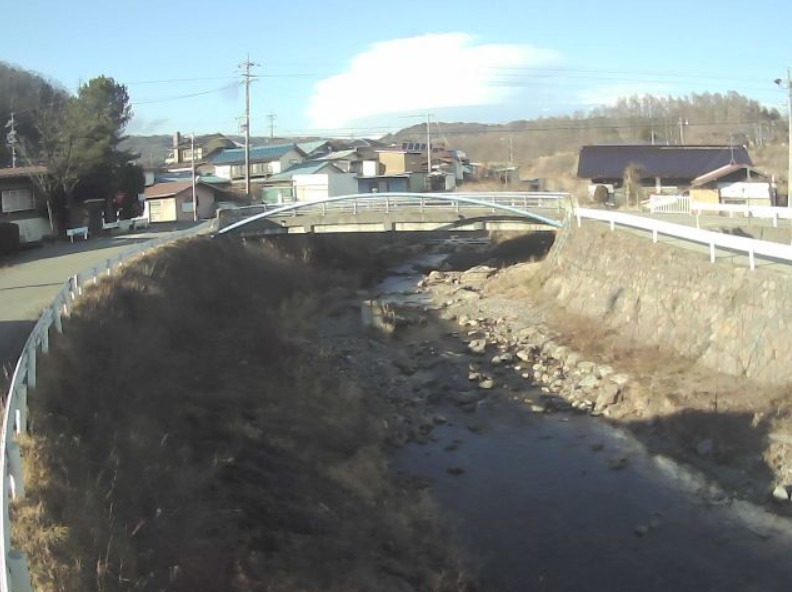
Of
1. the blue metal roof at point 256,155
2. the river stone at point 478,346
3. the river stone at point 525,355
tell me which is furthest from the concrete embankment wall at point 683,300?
the blue metal roof at point 256,155

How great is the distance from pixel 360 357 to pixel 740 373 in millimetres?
10469

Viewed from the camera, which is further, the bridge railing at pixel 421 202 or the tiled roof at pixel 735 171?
the tiled roof at pixel 735 171

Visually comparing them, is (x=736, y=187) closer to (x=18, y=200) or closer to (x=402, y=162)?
(x=402, y=162)

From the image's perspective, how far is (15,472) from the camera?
23.4 feet

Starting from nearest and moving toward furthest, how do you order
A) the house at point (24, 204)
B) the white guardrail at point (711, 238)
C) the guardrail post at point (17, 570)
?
1. the guardrail post at point (17, 570)
2. the white guardrail at point (711, 238)
3. the house at point (24, 204)

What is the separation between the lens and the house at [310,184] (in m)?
57.1

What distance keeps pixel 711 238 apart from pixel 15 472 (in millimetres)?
15654

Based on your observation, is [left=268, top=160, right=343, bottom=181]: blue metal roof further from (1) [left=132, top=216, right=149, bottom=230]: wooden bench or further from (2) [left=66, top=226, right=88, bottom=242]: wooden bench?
(2) [left=66, top=226, right=88, bottom=242]: wooden bench

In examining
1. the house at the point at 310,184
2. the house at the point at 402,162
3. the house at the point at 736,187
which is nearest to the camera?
the house at the point at 736,187

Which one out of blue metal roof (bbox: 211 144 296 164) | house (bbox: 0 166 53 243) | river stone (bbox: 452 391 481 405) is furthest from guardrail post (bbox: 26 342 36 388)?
blue metal roof (bbox: 211 144 296 164)

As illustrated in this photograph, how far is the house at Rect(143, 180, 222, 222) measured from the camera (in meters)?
47.8

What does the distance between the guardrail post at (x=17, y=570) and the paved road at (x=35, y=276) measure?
7209mm

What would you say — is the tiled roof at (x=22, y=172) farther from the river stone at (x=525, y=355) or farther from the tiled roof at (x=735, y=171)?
the tiled roof at (x=735, y=171)

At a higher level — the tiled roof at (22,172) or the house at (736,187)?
the tiled roof at (22,172)
